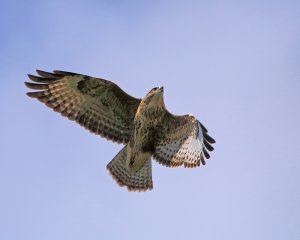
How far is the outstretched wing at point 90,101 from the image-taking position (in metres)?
30.9

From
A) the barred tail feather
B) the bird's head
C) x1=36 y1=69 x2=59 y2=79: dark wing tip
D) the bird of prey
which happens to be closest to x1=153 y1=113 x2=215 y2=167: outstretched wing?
the bird of prey

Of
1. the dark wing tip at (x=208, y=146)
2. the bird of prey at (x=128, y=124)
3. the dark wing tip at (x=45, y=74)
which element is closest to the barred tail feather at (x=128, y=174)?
the bird of prey at (x=128, y=124)

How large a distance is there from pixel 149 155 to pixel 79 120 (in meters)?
1.72

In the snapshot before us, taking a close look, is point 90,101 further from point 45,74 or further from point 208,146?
point 208,146

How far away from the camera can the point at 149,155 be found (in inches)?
1238

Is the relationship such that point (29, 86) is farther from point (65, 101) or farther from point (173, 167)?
point (173, 167)

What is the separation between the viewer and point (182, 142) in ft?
104

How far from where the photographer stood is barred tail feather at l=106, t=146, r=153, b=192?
31.4 metres

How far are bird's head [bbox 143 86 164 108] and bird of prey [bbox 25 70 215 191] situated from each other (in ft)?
0.12

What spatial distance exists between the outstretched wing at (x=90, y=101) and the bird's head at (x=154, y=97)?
506 mm

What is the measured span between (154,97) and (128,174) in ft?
6.53

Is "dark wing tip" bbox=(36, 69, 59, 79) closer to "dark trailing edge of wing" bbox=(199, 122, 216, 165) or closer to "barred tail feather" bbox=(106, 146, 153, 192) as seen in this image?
"barred tail feather" bbox=(106, 146, 153, 192)

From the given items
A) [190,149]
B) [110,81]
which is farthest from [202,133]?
[110,81]

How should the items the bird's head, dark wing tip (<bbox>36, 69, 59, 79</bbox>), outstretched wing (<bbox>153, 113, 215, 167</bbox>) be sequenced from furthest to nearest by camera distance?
outstretched wing (<bbox>153, 113, 215, 167</bbox>) < dark wing tip (<bbox>36, 69, 59, 79</bbox>) < the bird's head
